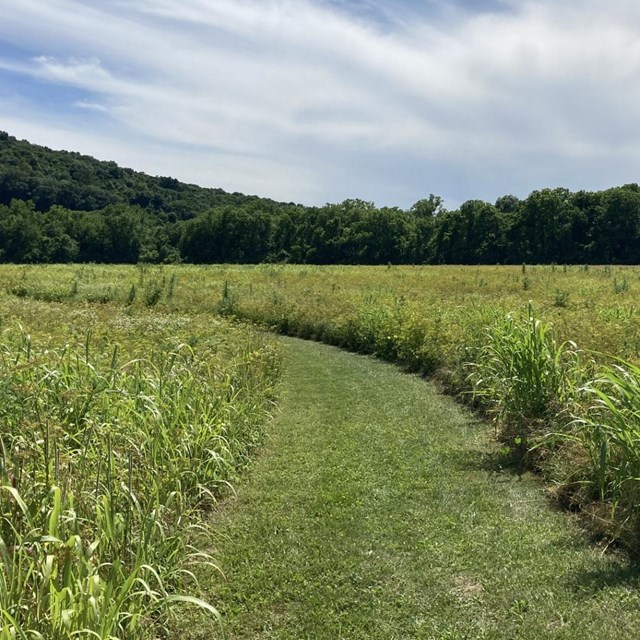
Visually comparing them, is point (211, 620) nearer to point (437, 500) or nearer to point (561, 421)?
point (437, 500)

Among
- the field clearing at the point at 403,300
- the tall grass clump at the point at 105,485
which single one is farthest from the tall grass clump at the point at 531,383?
the tall grass clump at the point at 105,485

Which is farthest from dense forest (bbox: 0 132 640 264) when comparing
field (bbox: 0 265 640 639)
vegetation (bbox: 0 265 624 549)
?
field (bbox: 0 265 640 639)

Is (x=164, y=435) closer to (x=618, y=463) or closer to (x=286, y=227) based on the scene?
(x=618, y=463)

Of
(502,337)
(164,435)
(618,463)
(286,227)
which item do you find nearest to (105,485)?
(164,435)

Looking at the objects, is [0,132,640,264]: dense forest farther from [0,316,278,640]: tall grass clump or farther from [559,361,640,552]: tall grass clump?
[559,361,640,552]: tall grass clump

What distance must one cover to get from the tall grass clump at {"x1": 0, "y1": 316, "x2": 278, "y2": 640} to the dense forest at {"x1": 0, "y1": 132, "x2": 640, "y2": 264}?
2509 inches

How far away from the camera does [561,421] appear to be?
5.77 meters

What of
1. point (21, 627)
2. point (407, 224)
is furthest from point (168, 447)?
point (407, 224)

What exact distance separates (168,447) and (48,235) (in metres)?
70.0

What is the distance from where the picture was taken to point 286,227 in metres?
87.8

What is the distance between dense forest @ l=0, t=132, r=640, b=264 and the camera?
6519 centimetres

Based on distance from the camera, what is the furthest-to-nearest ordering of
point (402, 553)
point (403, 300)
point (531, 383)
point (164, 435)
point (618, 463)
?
point (403, 300) < point (531, 383) < point (618, 463) < point (164, 435) < point (402, 553)

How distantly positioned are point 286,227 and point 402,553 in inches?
3353

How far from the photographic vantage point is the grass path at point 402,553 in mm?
3416
